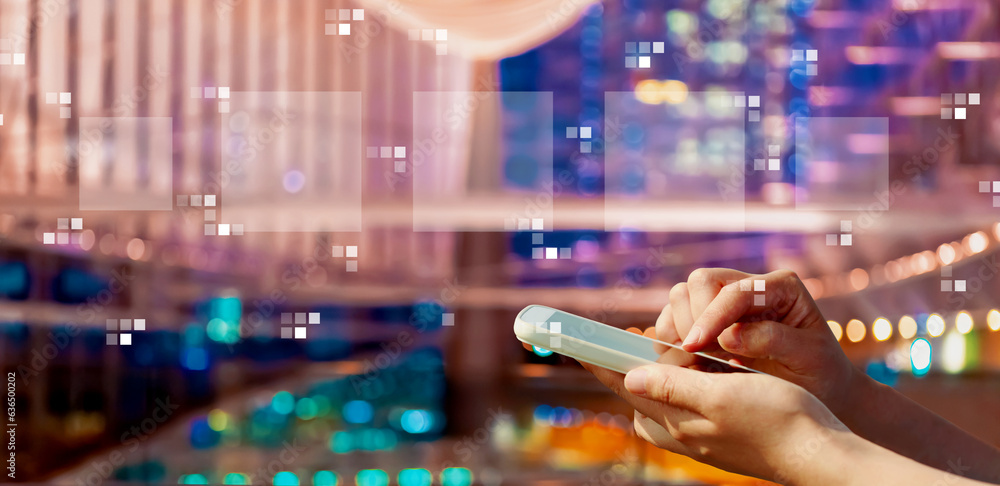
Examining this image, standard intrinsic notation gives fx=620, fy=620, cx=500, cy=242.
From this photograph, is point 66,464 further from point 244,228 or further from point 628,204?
point 628,204

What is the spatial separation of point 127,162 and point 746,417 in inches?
58.5

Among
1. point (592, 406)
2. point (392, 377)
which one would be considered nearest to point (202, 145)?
point (392, 377)

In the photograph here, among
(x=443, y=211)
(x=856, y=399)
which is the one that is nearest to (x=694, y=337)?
(x=856, y=399)

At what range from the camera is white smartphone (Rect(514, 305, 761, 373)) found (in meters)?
0.38

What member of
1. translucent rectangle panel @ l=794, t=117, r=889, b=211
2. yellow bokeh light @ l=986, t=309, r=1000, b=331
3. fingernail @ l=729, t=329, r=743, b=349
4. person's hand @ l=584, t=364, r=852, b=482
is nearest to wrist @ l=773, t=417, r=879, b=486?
person's hand @ l=584, t=364, r=852, b=482

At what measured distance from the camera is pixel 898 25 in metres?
1.56

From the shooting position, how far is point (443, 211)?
1303 millimetres

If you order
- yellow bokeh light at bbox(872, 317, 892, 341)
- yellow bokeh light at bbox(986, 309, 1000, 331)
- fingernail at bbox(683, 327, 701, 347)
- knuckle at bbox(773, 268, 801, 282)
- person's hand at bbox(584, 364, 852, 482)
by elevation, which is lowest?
yellow bokeh light at bbox(872, 317, 892, 341)

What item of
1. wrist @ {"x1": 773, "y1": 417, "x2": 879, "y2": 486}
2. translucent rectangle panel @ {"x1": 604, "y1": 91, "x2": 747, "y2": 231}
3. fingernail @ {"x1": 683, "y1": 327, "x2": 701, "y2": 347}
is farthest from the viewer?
translucent rectangle panel @ {"x1": 604, "y1": 91, "x2": 747, "y2": 231}

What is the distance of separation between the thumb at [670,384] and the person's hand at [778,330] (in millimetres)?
96

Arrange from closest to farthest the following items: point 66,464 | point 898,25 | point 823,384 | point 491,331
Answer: point 823,384
point 66,464
point 491,331
point 898,25

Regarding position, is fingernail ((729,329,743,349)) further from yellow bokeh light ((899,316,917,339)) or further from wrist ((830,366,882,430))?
yellow bokeh light ((899,316,917,339))

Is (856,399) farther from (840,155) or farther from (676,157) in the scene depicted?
(840,155)

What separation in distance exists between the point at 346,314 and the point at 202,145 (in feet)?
1.78
